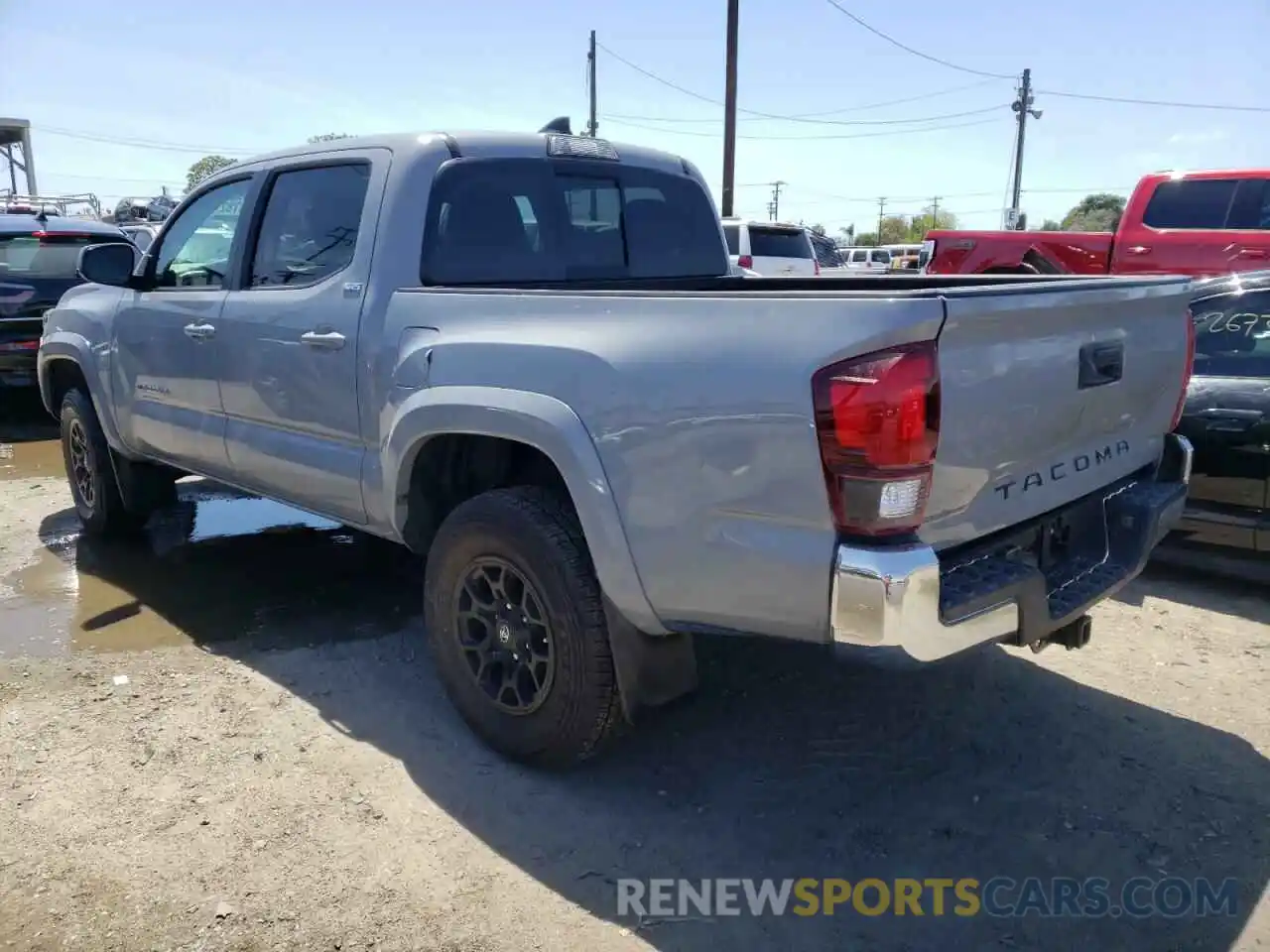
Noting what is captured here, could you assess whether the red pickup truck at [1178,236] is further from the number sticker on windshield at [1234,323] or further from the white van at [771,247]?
the number sticker on windshield at [1234,323]

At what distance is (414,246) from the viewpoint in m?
3.47

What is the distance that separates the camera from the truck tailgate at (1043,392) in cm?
238

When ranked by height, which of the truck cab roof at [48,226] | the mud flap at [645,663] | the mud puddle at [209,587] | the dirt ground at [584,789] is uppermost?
the truck cab roof at [48,226]

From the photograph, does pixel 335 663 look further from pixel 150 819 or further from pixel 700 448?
pixel 700 448

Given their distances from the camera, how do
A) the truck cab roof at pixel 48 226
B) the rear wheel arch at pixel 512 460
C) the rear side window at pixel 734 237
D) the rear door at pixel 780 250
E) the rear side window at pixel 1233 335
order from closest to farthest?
the rear wheel arch at pixel 512 460, the rear side window at pixel 1233 335, the truck cab roof at pixel 48 226, the rear side window at pixel 734 237, the rear door at pixel 780 250

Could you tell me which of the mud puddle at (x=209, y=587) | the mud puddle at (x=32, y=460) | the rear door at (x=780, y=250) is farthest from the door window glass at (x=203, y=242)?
the rear door at (x=780, y=250)

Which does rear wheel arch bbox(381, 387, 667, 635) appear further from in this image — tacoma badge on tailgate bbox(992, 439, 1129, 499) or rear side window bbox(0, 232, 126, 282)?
rear side window bbox(0, 232, 126, 282)

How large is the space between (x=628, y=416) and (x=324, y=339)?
151 centimetres

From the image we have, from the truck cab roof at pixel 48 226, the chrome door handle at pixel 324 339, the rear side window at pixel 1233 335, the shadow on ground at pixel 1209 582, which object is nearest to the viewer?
the chrome door handle at pixel 324 339

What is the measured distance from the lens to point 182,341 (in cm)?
450

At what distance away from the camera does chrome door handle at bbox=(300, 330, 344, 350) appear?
356cm

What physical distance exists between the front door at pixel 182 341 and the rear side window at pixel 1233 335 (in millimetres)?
4417

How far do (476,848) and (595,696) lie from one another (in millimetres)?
545

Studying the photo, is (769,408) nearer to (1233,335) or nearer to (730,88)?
(1233,335)
